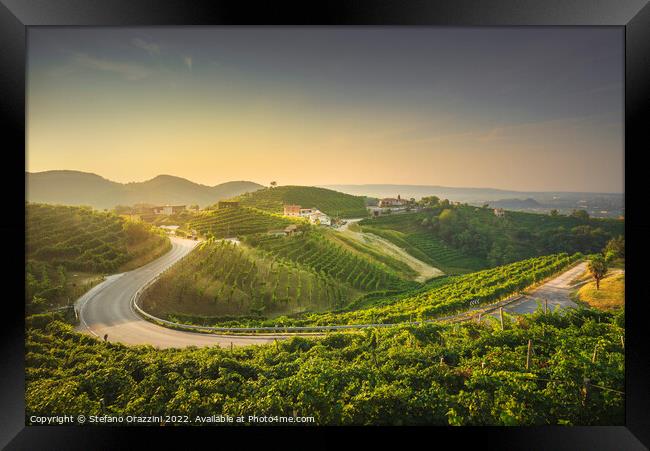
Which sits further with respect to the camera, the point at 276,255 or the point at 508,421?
the point at 276,255

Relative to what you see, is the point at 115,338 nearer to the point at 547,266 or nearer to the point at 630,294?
the point at 547,266

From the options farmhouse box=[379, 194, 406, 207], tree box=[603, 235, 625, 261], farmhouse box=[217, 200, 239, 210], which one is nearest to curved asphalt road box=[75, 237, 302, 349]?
farmhouse box=[217, 200, 239, 210]

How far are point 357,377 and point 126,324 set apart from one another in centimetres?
263

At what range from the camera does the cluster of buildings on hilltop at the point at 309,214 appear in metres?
3.45

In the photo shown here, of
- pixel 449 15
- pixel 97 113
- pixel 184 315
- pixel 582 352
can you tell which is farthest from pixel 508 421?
pixel 97 113

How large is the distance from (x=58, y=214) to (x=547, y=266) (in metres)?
→ 5.64

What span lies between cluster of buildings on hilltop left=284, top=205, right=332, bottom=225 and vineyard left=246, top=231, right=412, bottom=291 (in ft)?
0.60

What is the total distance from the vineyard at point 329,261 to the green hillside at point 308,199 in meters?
0.37

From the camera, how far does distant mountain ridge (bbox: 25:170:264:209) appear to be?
309 cm

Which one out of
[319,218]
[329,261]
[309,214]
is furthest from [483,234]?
[309,214]

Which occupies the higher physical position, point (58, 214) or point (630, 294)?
point (58, 214)

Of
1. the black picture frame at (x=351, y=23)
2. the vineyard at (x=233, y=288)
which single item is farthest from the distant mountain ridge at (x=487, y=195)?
the vineyard at (x=233, y=288)

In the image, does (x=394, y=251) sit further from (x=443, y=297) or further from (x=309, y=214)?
(x=309, y=214)

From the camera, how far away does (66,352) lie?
9.77ft
